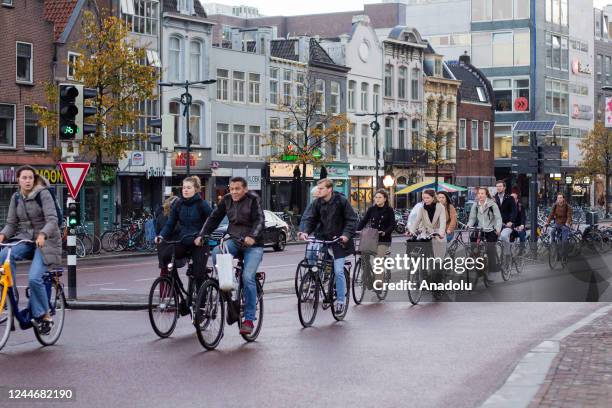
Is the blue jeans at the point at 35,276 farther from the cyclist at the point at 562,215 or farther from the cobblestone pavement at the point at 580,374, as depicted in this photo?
the cyclist at the point at 562,215

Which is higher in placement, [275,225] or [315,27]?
[315,27]

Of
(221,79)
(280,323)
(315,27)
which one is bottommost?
(280,323)

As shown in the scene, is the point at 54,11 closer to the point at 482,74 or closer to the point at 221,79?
the point at 221,79

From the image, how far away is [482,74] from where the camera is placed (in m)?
84.7

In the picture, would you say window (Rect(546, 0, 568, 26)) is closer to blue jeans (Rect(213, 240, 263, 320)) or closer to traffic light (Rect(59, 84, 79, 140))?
traffic light (Rect(59, 84, 79, 140))

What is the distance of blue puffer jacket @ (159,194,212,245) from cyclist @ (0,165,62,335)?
6.66 feet

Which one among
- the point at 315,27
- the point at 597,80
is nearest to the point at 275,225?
the point at 315,27

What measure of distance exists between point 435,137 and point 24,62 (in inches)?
1268

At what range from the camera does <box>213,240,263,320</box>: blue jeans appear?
12719mm

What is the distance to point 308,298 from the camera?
566 inches

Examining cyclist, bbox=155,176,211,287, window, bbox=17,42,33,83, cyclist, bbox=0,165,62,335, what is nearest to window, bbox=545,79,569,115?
window, bbox=17,42,33,83

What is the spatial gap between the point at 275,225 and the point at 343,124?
21.1 meters

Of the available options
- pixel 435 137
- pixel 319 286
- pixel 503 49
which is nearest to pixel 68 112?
pixel 319 286

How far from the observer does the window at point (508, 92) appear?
296ft
